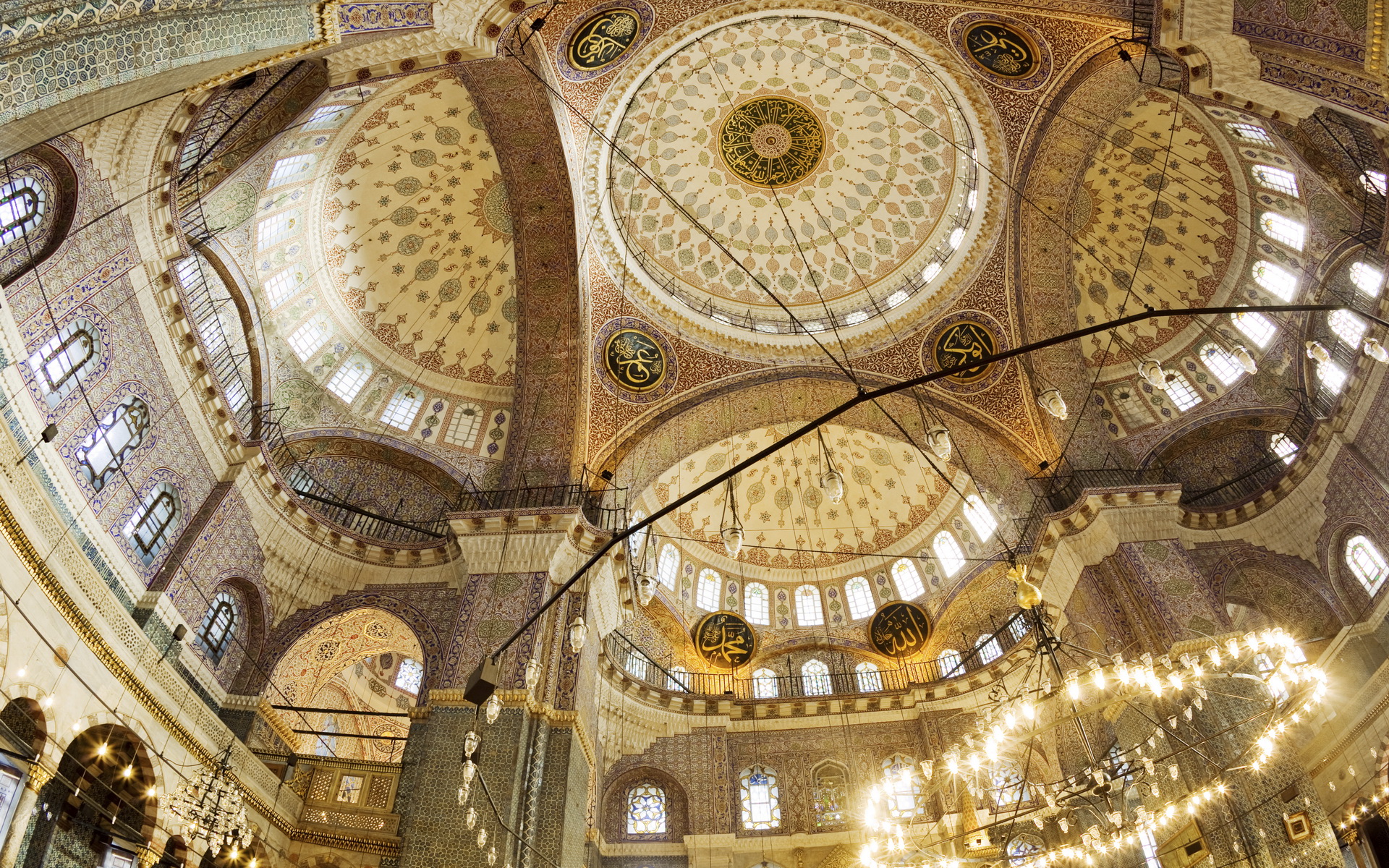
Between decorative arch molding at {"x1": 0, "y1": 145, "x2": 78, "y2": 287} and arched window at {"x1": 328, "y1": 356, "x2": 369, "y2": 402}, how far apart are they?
5425 millimetres

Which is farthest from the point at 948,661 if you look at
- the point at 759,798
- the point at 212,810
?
the point at 212,810

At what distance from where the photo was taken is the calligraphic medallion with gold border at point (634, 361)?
14125mm

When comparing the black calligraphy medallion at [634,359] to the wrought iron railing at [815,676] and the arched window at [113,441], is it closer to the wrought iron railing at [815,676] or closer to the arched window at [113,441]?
the wrought iron railing at [815,676]

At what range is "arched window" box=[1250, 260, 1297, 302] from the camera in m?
12.2

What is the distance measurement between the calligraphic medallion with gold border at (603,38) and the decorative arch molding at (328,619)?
345 inches

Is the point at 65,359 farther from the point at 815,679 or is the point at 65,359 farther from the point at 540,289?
the point at 815,679

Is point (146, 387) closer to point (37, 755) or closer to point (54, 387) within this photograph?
point (54, 387)

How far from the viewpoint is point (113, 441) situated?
374 inches

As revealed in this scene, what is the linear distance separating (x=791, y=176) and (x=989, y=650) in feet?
33.6

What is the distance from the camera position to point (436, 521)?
1373 centimetres

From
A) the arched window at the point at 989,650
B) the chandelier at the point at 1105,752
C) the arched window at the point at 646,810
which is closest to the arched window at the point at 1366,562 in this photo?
the chandelier at the point at 1105,752

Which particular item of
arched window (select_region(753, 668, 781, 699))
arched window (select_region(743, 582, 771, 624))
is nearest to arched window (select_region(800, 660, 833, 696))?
arched window (select_region(753, 668, 781, 699))

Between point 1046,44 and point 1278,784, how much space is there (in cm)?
1013

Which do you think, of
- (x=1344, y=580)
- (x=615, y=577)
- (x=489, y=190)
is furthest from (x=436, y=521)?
(x=1344, y=580)
